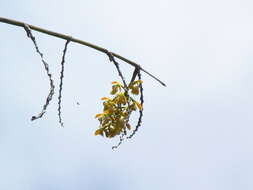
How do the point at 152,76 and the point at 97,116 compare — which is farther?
the point at 97,116

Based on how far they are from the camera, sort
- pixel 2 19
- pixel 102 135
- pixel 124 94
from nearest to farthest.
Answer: pixel 2 19 → pixel 102 135 → pixel 124 94

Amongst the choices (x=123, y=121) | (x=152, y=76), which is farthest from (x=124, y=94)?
(x=152, y=76)

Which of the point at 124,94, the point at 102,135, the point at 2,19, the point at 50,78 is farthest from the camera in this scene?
the point at 124,94

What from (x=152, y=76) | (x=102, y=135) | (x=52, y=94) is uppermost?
(x=152, y=76)

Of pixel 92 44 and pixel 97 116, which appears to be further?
pixel 97 116

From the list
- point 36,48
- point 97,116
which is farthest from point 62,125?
point 36,48

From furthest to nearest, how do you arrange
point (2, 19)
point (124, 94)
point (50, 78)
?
point (124, 94) < point (50, 78) < point (2, 19)

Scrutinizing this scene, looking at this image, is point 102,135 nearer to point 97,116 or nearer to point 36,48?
point 97,116

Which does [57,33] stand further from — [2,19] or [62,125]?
[62,125]

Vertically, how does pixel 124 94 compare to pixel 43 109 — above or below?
above
